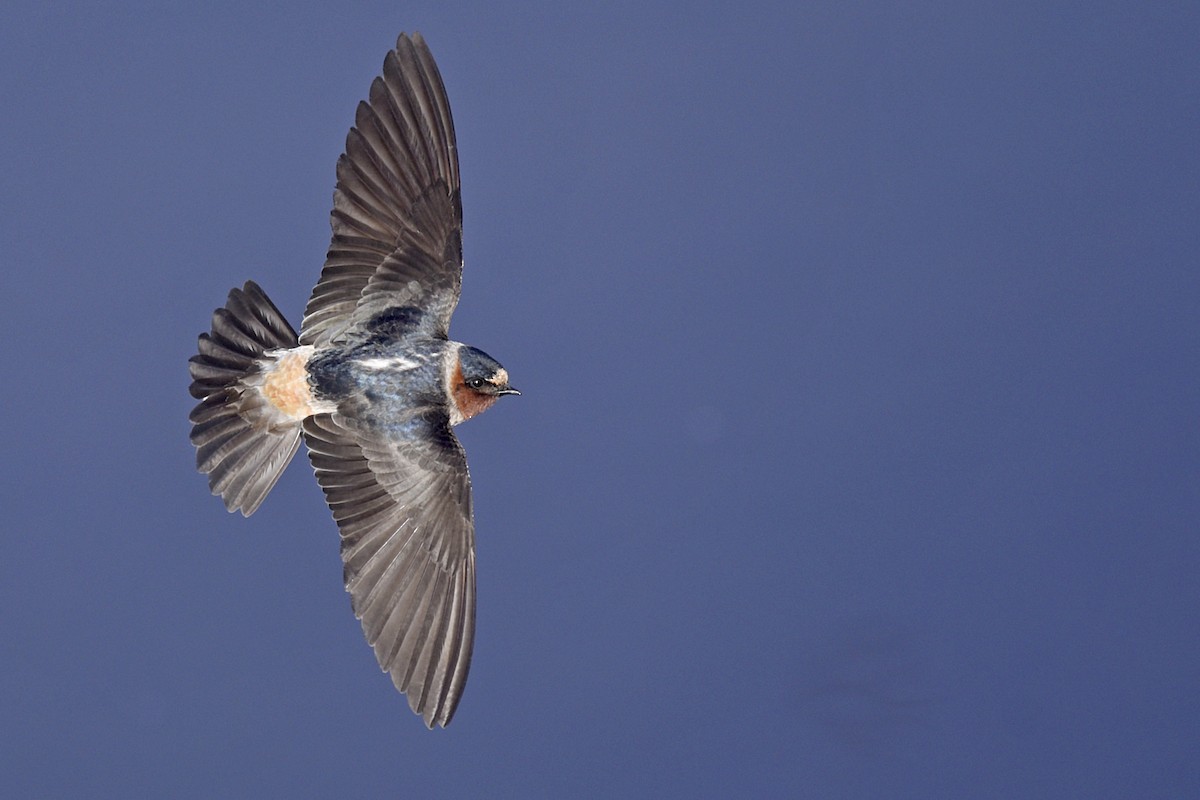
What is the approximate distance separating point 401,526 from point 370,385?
0.41 m

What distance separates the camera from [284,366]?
17.5 feet

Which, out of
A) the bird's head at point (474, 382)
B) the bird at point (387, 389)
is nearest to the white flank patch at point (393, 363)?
the bird at point (387, 389)

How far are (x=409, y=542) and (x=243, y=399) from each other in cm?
67

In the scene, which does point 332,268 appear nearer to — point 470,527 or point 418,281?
point 418,281

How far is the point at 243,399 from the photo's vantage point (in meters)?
5.39

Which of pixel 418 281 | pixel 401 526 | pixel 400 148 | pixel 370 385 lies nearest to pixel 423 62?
pixel 400 148

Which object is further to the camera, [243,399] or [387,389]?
[243,399]

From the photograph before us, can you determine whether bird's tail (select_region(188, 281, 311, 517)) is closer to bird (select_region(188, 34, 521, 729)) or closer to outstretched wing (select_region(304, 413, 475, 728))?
bird (select_region(188, 34, 521, 729))

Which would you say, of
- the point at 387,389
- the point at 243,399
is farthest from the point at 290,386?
the point at 387,389

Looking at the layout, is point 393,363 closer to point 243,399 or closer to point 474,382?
point 474,382

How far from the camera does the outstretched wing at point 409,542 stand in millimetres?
5109

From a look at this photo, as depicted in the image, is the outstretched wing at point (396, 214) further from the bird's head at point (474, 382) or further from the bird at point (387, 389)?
the bird's head at point (474, 382)

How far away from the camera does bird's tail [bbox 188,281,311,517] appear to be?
17.6ft

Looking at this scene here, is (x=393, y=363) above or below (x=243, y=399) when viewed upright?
above
